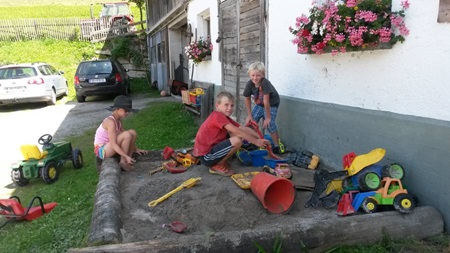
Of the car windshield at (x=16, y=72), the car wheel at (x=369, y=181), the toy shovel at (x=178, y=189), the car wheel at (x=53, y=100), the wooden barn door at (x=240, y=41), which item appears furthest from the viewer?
the car wheel at (x=53, y=100)

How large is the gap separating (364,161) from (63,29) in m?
25.4

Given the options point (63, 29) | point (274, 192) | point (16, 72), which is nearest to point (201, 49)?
point (274, 192)

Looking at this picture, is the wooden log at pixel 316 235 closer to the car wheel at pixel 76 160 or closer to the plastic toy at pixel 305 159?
the plastic toy at pixel 305 159

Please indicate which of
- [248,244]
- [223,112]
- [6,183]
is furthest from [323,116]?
[6,183]

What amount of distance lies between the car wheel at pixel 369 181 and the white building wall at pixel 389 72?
694 millimetres

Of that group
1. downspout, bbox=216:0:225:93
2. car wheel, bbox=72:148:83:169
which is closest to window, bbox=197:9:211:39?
downspout, bbox=216:0:225:93

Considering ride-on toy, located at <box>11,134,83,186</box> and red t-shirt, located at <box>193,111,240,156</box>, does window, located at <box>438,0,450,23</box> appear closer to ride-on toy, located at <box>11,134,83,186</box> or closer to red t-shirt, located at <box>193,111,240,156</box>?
red t-shirt, located at <box>193,111,240,156</box>

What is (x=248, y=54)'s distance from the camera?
267 inches

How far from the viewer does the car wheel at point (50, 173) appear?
5711 millimetres

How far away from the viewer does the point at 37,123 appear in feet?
36.7

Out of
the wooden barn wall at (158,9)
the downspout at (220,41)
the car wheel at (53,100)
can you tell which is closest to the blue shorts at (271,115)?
the downspout at (220,41)

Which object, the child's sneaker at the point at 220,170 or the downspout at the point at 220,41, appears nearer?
the child's sneaker at the point at 220,170

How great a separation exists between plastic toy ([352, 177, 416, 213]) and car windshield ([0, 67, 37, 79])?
540 inches

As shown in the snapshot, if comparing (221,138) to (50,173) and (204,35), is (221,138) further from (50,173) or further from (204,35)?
(204,35)
